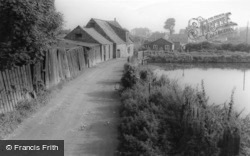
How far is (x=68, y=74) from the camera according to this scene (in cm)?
2020

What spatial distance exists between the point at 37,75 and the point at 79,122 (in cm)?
439

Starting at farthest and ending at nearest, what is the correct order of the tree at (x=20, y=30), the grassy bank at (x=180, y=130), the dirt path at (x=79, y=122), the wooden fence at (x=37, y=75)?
the wooden fence at (x=37, y=75) → the tree at (x=20, y=30) → the dirt path at (x=79, y=122) → the grassy bank at (x=180, y=130)

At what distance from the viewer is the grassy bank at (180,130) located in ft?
27.1

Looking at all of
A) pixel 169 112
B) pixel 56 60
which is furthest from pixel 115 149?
pixel 56 60

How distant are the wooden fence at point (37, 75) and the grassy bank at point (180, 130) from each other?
193 inches

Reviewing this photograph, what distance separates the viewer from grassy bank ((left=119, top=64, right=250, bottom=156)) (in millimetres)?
8250

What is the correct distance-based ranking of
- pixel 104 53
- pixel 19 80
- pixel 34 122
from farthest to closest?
pixel 104 53, pixel 19 80, pixel 34 122

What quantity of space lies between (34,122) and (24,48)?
11.0 ft

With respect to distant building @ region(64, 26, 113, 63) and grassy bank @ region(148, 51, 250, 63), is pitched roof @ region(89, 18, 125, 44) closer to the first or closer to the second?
distant building @ region(64, 26, 113, 63)

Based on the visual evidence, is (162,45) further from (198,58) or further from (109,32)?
(109,32)

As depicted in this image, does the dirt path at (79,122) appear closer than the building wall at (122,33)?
Yes

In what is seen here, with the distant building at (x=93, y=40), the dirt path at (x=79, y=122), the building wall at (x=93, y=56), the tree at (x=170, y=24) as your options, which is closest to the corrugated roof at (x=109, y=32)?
the distant building at (x=93, y=40)

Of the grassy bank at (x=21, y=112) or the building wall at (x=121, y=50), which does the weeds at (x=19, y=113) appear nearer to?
the grassy bank at (x=21, y=112)

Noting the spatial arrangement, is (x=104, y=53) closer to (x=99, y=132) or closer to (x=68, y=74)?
(x=68, y=74)
